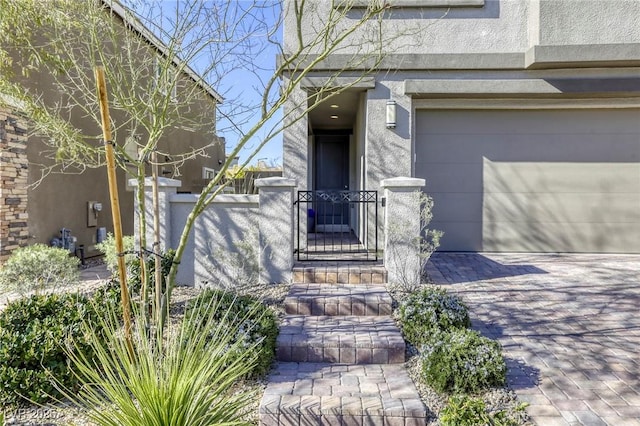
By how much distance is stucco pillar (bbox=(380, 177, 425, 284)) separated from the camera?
16.9ft

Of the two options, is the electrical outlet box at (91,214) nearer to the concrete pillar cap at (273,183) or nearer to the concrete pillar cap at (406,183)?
the concrete pillar cap at (273,183)

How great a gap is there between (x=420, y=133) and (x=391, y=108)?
1106mm

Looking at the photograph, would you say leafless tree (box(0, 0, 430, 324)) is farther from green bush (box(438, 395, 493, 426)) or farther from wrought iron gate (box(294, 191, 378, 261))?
green bush (box(438, 395, 493, 426))

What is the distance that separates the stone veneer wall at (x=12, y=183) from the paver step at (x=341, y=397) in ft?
19.8

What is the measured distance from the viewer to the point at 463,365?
299 centimetres

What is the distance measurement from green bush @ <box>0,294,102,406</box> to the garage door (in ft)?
20.4

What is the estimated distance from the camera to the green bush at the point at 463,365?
296cm

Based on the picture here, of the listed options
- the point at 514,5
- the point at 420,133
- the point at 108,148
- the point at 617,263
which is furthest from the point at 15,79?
the point at 617,263

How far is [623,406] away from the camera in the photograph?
2.79 metres

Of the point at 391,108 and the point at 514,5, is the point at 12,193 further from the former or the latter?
the point at 514,5

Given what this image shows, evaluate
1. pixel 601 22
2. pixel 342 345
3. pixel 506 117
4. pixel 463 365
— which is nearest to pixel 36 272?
pixel 342 345

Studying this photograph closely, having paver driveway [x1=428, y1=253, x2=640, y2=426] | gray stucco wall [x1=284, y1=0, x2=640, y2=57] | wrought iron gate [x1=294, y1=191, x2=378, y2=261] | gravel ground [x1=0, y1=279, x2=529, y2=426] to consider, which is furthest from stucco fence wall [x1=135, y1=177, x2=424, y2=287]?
gray stucco wall [x1=284, y1=0, x2=640, y2=57]

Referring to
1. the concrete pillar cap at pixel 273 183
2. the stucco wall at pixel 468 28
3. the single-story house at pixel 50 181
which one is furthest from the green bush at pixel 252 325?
the stucco wall at pixel 468 28

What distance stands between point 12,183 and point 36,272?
2.30 metres
